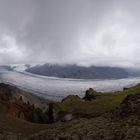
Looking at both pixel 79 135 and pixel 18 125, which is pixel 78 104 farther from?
pixel 79 135

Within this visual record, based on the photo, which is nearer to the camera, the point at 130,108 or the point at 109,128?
the point at 109,128

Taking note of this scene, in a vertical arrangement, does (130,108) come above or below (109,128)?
above

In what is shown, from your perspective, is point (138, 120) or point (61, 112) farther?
point (61, 112)

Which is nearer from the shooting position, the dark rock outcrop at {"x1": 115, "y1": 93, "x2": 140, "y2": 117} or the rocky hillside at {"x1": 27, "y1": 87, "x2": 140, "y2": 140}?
the rocky hillside at {"x1": 27, "y1": 87, "x2": 140, "y2": 140}

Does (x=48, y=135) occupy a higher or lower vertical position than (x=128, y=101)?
lower

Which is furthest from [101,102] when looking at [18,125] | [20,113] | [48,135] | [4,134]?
[48,135]

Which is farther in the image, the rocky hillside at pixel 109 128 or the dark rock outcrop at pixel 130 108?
the dark rock outcrop at pixel 130 108

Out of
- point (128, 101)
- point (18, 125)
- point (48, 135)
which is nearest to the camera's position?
point (48, 135)

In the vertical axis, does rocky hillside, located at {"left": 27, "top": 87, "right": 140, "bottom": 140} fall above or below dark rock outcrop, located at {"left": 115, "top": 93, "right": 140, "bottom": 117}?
below

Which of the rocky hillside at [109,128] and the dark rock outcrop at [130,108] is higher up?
the dark rock outcrop at [130,108]

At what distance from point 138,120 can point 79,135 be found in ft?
16.7

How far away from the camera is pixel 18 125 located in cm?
5906

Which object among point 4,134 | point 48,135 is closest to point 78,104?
point 4,134

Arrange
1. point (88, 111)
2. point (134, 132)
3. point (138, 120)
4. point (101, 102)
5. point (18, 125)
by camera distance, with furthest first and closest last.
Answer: point (101, 102), point (88, 111), point (18, 125), point (138, 120), point (134, 132)
